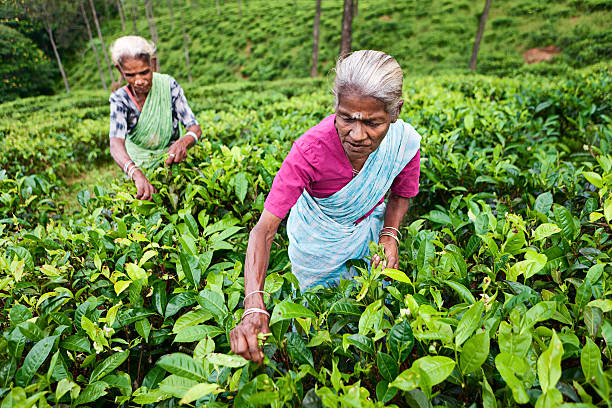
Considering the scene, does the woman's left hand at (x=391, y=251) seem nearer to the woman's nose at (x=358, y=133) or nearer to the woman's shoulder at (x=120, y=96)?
the woman's nose at (x=358, y=133)

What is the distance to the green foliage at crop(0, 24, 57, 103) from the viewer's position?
27391 mm

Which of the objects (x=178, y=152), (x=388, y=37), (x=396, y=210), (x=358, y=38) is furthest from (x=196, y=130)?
(x=358, y=38)

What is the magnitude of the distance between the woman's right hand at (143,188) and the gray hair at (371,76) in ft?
5.22

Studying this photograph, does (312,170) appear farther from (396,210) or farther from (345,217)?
(396,210)

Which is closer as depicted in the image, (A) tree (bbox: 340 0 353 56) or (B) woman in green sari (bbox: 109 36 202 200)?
(B) woman in green sari (bbox: 109 36 202 200)

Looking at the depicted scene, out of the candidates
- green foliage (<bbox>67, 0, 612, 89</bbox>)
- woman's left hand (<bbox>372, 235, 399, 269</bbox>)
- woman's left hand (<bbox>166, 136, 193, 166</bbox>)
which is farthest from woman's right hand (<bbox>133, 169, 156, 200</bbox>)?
green foliage (<bbox>67, 0, 612, 89</bbox>)

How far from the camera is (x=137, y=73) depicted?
2.82 metres

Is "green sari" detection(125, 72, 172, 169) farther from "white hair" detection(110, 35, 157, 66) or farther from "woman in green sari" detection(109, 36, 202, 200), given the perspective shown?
"white hair" detection(110, 35, 157, 66)

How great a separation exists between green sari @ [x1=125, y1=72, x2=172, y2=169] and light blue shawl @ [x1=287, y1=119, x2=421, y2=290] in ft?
5.46

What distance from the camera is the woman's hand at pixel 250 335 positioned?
3.87 feet

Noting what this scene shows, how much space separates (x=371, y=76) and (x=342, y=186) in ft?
2.13

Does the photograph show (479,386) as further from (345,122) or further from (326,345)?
(345,122)

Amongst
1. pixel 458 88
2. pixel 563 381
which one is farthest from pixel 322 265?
pixel 458 88

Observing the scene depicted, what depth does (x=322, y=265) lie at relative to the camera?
2.14 meters
